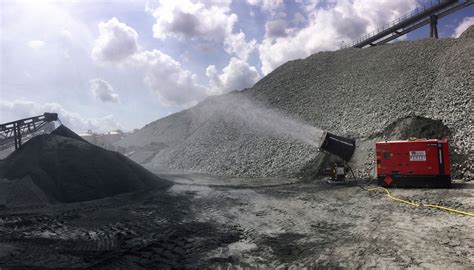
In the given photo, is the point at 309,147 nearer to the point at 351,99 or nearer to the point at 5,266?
the point at 351,99

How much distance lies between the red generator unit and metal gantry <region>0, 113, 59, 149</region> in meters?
18.0

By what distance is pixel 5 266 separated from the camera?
6281 millimetres

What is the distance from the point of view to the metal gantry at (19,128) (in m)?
16.5

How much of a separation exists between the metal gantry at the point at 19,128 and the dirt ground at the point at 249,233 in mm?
6571

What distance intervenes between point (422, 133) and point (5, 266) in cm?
1825

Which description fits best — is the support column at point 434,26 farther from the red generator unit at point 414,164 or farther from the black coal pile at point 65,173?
the black coal pile at point 65,173

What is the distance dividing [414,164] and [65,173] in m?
15.2

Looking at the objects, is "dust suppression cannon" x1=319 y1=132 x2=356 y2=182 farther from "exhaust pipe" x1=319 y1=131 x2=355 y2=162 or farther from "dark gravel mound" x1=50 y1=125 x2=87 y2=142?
"dark gravel mound" x1=50 y1=125 x2=87 y2=142

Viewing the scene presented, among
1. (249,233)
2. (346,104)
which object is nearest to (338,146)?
(249,233)

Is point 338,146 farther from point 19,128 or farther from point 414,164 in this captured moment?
point 19,128

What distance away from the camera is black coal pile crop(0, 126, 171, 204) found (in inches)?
530

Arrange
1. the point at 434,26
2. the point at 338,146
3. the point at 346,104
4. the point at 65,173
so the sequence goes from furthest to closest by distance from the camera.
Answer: the point at 434,26
the point at 346,104
the point at 338,146
the point at 65,173

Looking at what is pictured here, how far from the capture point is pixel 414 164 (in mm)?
12859

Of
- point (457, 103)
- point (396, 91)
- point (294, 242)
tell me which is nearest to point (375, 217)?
point (294, 242)
